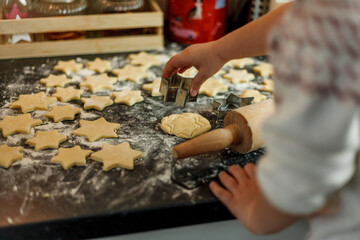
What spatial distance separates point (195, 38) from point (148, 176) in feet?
2.64

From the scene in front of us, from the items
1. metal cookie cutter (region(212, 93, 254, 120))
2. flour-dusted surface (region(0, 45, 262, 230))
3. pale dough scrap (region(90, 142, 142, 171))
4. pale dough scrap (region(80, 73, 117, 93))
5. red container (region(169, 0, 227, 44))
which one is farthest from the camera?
red container (region(169, 0, 227, 44))

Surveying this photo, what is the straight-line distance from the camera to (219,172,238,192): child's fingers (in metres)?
0.72

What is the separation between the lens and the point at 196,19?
1.41 metres

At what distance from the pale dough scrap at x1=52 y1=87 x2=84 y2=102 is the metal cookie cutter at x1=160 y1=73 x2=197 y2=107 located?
0.80 ft

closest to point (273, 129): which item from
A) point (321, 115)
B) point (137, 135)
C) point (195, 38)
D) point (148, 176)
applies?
point (321, 115)

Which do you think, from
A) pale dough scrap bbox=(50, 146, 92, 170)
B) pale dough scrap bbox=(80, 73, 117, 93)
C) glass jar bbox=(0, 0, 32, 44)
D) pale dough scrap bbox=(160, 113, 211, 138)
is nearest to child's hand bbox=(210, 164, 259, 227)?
pale dough scrap bbox=(160, 113, 211, 138)

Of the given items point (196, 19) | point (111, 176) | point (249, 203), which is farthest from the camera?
point (196, 19)

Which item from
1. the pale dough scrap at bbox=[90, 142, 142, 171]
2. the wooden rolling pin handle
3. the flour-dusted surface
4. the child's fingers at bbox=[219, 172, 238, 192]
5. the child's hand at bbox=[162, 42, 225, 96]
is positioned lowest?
the flour-dusted surface

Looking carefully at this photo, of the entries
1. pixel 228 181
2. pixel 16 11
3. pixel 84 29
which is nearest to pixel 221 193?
pixel 228 181

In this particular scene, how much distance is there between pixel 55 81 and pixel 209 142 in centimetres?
58

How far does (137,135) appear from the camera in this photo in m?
0.91

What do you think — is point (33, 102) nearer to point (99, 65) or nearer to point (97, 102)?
point (97, 102)

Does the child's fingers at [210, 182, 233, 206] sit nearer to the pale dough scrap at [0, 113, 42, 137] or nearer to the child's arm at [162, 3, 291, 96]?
the child's arm at [162, 3, 291, 96]

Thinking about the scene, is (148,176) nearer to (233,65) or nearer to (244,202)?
(244,202)
